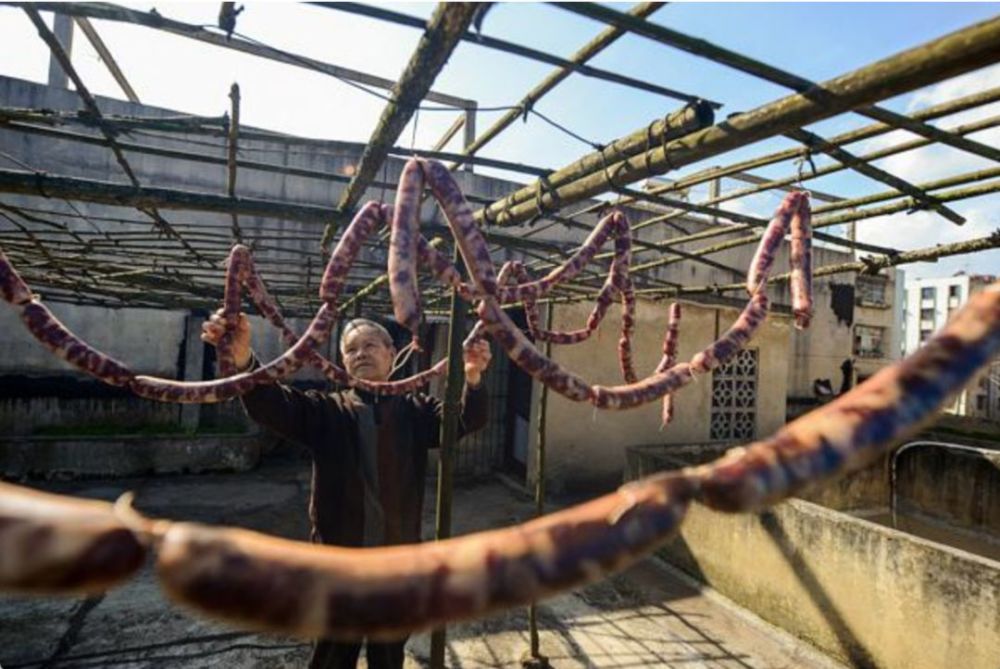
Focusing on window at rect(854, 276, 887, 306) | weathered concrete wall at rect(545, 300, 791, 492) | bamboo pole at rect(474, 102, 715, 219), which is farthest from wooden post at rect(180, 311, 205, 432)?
window at rect(854, 276, 887, 306)

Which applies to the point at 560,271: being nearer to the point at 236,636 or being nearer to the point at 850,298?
the point at 236,636

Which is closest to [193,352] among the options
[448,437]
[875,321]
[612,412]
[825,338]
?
[612,412]

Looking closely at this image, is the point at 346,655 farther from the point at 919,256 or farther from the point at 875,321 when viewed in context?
the point at 875,321

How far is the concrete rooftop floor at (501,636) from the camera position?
16.9 feet

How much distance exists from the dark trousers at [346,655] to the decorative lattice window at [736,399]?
10638 mm

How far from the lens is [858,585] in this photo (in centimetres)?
538

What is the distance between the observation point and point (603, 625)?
19.9 feet

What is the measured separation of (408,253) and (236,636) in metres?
5.64

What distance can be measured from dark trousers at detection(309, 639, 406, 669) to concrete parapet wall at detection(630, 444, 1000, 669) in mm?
2605

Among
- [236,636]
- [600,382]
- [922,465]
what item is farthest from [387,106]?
[922,465]

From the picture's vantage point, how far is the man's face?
3.50 metres

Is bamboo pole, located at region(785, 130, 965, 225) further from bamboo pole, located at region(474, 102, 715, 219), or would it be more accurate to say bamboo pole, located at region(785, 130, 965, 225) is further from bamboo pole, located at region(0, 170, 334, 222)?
bamboo pole, located at region(0, 170, 334, 222)

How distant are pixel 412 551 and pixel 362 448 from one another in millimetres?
2546

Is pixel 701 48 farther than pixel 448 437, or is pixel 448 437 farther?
pixel 448 437
